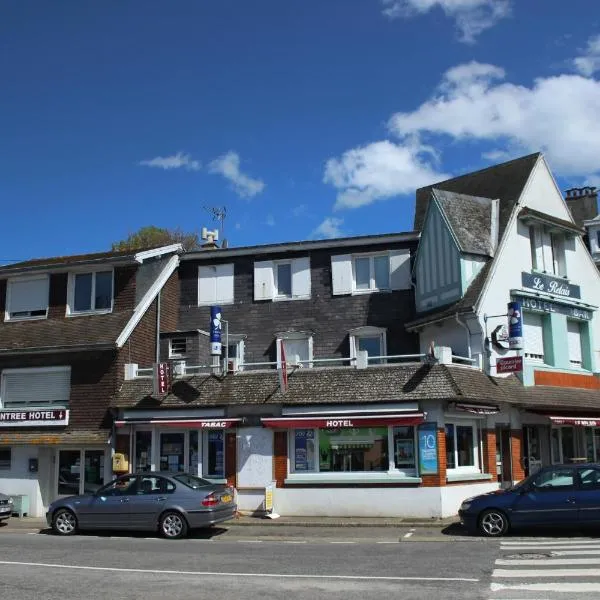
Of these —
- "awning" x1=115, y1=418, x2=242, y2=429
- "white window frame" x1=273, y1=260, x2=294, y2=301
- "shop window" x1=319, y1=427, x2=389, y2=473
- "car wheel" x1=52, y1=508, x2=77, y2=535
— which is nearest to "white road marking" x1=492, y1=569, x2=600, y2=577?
"shop window" x1=319, y1=427, x2=389, y2=473

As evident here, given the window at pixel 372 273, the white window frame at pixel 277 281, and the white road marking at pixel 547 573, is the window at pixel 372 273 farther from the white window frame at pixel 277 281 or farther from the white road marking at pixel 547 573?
the white road marking at pixel 547 573

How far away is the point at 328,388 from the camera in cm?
2045

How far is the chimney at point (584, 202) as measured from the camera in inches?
1662

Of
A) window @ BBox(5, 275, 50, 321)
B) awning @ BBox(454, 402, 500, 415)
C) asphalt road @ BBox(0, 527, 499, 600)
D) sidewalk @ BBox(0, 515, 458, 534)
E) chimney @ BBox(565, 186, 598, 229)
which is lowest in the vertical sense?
sidewalk @ BBox(0, 515, 458, 534)

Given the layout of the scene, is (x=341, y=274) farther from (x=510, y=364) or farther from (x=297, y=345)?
(x=510, y=364)

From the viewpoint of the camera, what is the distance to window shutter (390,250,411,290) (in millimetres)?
24062

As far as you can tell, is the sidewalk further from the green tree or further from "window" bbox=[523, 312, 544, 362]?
the green tree

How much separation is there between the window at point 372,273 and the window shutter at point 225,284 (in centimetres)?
441

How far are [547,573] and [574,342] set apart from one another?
16.3 meters

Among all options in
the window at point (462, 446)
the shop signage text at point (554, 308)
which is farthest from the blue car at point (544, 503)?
the shop signage text at point (554, 308)

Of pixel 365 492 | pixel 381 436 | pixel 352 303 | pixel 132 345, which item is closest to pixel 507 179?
pixel 352 303

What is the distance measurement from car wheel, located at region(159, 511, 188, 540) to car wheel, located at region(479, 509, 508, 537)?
650 cm

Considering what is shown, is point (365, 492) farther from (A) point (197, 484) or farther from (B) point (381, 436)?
(A) point (197, 484)

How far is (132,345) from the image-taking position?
75.2ft
